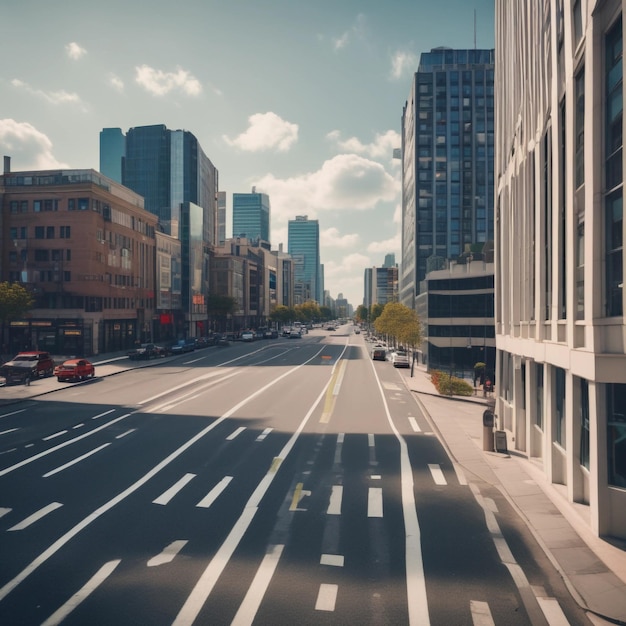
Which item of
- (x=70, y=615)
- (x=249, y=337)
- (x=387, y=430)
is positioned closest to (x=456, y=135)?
(x=249, y=337)

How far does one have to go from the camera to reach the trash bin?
2097cm

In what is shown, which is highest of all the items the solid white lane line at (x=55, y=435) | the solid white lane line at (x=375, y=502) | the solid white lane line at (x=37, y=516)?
the solid white lane line at (x=37, y=516)

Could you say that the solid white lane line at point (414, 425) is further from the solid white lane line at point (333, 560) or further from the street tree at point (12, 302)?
the street tree at point (12, 302)

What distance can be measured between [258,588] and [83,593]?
10.3ft

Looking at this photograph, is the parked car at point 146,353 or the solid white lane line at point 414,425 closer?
the solid white lane line at point 414,425

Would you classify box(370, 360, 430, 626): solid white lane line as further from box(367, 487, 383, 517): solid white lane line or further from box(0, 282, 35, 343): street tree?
box(0, 282, 35, 343): street tree

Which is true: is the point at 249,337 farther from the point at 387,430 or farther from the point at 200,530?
the point at 200,530

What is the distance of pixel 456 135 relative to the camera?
11388cm

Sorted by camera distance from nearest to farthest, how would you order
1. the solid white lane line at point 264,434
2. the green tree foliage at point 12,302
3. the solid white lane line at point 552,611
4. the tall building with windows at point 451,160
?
the solid white lane line at point 552,611 < the solid white lane line at point 264,434 < the green tree foliage at point 12,302 < the tall building with windows at point 451,160

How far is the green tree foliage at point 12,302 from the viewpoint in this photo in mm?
48469

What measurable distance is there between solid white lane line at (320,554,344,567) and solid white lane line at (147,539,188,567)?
311 centimetres

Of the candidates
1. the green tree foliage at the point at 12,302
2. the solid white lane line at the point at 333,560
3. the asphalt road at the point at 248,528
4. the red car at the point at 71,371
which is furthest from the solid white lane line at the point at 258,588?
the green tree foliage at the point at 12,302

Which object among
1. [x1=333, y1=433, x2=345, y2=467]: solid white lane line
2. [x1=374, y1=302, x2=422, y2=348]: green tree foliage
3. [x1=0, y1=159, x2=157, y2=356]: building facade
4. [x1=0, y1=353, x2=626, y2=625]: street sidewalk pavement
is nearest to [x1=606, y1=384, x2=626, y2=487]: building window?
[x1=0, y1=353, x2=626, y2=625]: street sidewalk pavement

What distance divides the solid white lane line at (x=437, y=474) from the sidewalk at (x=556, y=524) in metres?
0.99
